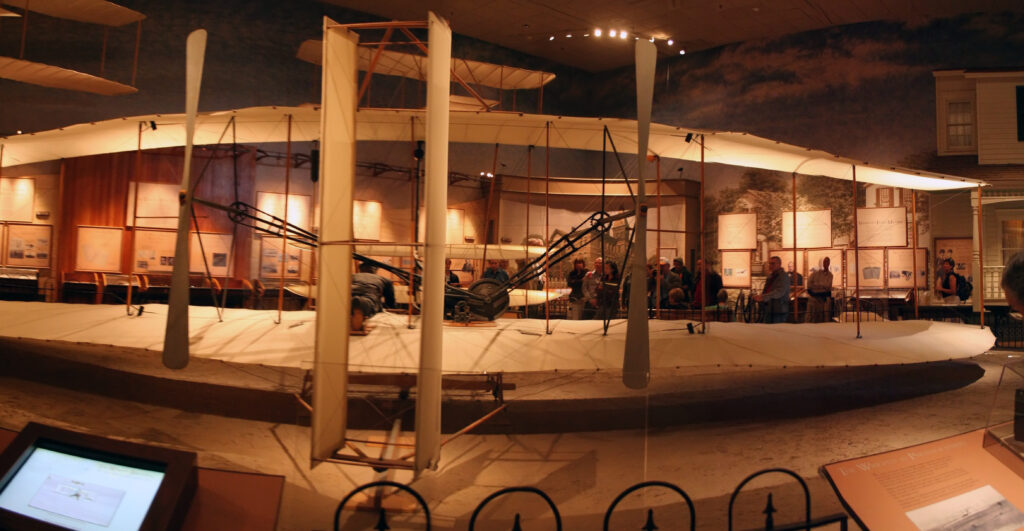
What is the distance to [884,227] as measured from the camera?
902 centimetres

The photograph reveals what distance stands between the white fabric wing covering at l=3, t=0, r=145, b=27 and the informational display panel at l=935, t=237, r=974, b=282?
12152 mm

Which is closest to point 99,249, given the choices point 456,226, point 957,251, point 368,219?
point 368,219

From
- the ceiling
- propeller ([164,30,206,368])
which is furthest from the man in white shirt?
propeller ([164,30,206,368])

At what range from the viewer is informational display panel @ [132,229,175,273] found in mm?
4125

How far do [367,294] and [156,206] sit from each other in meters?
2.24

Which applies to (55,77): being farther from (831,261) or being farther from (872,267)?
(831,261)

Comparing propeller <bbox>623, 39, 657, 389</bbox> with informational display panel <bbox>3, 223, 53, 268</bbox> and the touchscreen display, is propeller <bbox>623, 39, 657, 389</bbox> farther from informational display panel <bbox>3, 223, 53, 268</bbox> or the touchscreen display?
informational display panel <bbox>3, 223, 53, 268</bbox>

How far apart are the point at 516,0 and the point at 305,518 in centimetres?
434

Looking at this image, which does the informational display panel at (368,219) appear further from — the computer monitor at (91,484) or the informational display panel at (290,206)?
the computer monitor at (91,484)

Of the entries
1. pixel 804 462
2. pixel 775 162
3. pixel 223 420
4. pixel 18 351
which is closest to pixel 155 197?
pixel 18 351

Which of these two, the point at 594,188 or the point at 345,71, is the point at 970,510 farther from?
the point at 594,188

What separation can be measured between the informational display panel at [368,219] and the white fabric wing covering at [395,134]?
2.63ft

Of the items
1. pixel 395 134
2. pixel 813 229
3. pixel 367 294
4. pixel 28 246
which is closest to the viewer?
pixel 367 294

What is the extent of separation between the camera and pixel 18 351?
4172 millimetres
